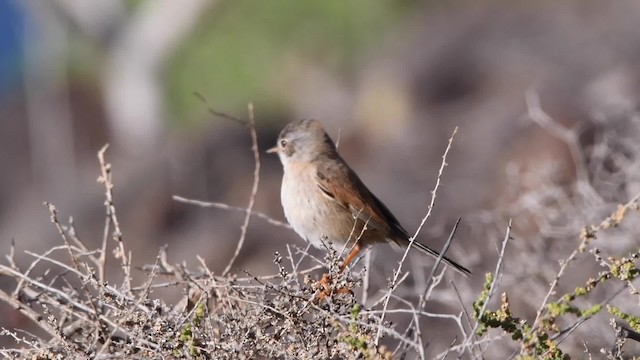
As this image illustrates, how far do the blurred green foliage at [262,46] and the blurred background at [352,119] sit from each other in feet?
0.17

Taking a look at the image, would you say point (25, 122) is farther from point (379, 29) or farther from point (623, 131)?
point (623, 131)

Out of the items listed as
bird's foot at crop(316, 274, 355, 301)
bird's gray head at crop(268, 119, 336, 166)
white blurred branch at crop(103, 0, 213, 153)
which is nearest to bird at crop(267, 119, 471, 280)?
bird's gray head at crop(268, 119, 336, 166)

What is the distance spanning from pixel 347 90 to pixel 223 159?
4.82 meters

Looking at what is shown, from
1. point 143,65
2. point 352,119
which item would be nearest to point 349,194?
point 352,119

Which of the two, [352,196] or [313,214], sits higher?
[352,196]

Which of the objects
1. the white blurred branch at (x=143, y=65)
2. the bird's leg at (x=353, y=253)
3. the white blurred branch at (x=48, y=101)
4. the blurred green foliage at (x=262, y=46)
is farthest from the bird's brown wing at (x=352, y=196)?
the blurred green foliage at (x=262, y=46)

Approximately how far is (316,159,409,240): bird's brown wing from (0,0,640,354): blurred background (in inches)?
13.3

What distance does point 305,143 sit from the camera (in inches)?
247

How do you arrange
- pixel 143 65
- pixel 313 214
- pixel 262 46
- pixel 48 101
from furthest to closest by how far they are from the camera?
1. pixel 262 46
2. pixel 48 101
3. pixel 143 65
4. pixel 313 214

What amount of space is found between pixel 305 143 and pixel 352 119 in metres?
13.0

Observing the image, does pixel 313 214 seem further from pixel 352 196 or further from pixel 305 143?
pixel 305 143

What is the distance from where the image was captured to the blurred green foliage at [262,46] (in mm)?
24500

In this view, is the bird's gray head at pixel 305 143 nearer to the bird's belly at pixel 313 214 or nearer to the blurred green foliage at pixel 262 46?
the bird's belly at pixel 313 214

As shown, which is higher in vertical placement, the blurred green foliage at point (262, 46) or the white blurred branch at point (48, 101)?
the blurred green foliage at point (262, 46)
